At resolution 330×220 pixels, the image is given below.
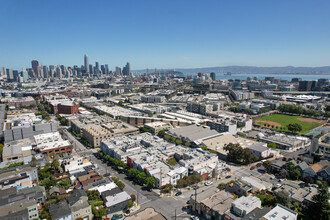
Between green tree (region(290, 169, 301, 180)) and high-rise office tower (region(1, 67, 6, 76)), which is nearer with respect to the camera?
green tree (region(290, 169, 301, 180))

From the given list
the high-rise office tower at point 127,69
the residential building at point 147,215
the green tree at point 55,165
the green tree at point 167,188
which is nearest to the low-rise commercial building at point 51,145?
the green tree at point 55,165

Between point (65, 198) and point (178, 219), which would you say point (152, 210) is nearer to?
point (178, 219)

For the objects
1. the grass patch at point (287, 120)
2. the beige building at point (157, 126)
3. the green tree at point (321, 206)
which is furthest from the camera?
the grass patch at point (287, 120)

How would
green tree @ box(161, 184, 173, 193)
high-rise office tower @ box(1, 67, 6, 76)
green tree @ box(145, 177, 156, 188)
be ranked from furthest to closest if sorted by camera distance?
high-rise office tower @ box(1, 67, 6, 76), green tree @ box(145, 177, 156, 188), green tree @ box(161, 184, 173, 193)

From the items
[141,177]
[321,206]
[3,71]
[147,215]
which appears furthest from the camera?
[3,71]

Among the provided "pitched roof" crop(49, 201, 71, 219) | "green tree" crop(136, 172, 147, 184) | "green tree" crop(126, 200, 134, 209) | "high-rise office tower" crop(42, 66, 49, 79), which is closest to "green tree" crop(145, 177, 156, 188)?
"green tree" crop(136, 172, 147, 184)

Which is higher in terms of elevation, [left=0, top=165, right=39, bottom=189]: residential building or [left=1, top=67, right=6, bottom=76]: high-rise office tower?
[left=1, top=67, right=6, bottom=76]: high-rise office tower

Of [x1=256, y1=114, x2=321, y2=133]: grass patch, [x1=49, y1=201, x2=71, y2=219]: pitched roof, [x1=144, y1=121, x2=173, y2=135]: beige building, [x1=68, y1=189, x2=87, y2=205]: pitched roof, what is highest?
[x1=144, y1=121, x2=173, y2=135]: beige building

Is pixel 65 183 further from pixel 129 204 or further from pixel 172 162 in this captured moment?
pixel 172 162

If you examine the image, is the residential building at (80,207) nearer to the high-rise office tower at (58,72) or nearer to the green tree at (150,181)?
the green tree at (150,181)

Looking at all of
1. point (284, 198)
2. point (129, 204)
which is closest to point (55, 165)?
point (129, 204)

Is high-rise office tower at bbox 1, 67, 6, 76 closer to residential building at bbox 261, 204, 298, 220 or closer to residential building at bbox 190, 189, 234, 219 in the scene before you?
residential building at bbox 190, 189, 234, 219
